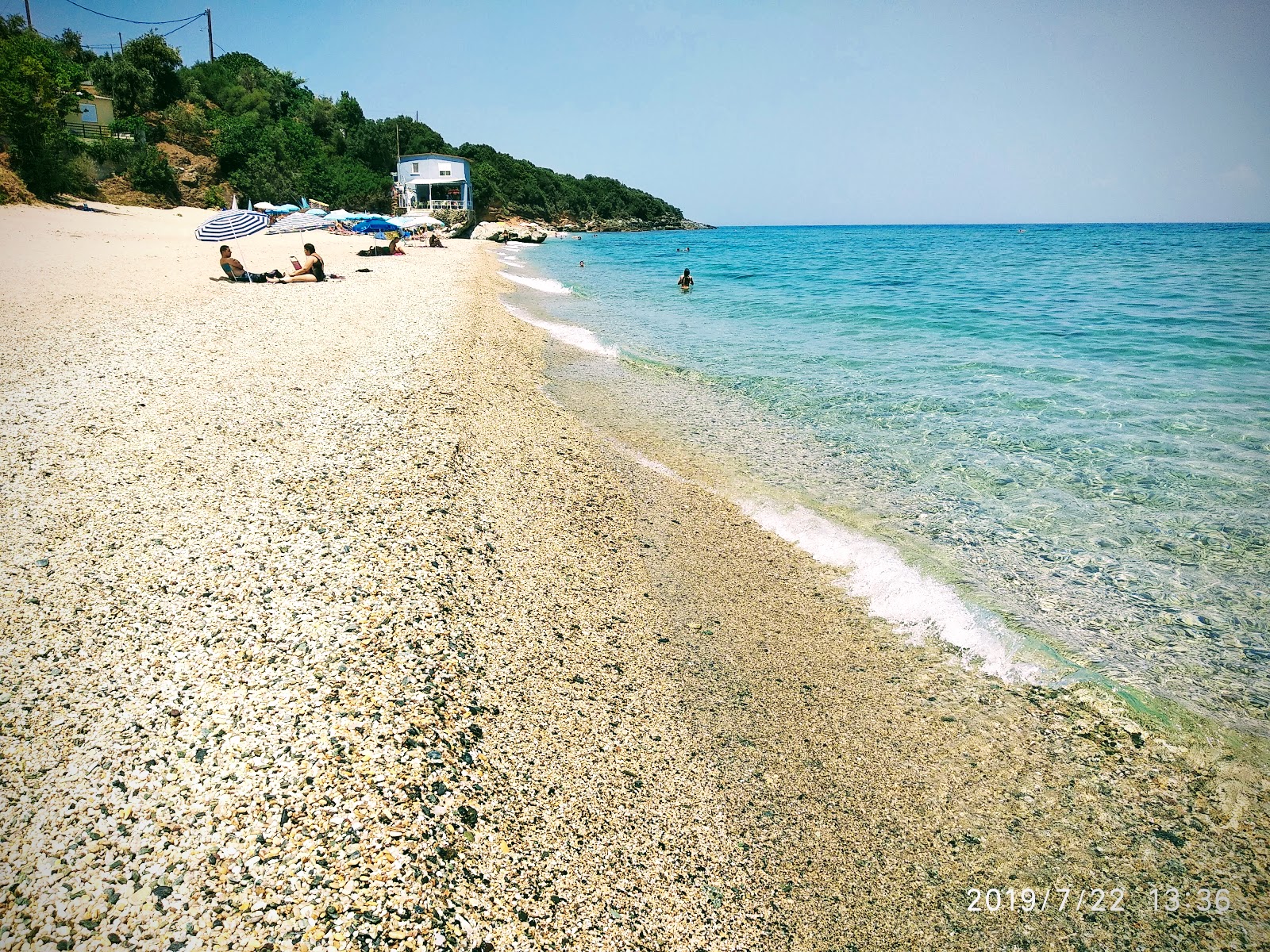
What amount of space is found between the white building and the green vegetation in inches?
142

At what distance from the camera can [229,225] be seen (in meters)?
25.0


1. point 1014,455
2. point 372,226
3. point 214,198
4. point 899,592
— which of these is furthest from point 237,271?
point 214,198

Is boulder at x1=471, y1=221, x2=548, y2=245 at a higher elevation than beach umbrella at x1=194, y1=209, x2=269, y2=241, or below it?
higher

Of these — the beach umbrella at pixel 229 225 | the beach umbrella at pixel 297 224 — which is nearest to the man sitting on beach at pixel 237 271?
the beach umbrella at pixel 229 225

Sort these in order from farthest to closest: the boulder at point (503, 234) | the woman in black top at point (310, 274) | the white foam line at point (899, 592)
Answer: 1. the boulder at point (503, 234)
2. the woman in black top at point (310, 274)
3. the white foam line at point (899, 592)

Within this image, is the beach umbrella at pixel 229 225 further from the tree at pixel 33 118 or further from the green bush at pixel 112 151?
the green bush at pixel 112 151

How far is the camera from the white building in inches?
3066

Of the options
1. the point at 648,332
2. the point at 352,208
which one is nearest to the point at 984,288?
the point at 648,332

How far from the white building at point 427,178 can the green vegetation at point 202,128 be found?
11.9 ft

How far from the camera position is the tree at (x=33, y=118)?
97.0 feet

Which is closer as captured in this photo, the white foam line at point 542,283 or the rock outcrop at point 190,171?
the white foam line at point 542,283

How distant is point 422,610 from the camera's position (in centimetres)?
400
